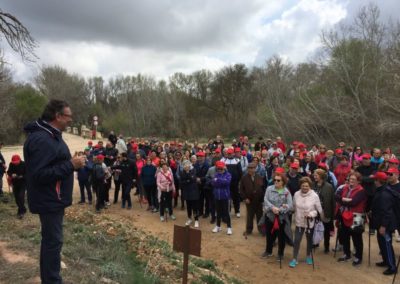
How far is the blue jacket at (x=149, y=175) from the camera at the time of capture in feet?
38.3

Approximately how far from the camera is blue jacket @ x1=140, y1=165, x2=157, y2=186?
11.7 metres

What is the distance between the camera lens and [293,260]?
25.1 feet

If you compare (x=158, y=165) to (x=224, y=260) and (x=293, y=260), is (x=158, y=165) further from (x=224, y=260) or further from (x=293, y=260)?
(x=293, y=260)

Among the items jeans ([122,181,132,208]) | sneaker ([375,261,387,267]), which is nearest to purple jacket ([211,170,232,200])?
sneaker ([375,261,387,267])

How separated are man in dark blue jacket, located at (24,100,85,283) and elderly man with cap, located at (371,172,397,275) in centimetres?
592

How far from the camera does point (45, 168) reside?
3.38 metres

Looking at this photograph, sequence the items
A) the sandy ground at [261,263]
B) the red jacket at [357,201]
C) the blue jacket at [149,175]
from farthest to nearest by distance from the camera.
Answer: the blue jacket at [149,175] → the red jacket at [357,201] → the sandy ground at [261,263]

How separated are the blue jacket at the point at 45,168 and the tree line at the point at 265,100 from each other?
9.17m

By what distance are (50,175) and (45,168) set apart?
0.08 meters

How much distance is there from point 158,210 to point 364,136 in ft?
51.4

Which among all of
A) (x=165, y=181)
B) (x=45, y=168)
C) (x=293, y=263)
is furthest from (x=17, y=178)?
(x=293, y=263)

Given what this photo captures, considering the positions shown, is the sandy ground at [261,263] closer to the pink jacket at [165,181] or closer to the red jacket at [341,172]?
the pink jacket at [165,181]

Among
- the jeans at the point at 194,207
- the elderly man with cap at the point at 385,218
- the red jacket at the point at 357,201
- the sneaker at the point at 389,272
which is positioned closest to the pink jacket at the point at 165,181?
the jeans at the point at 194,207

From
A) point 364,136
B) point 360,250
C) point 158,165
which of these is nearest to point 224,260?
point 360,250
